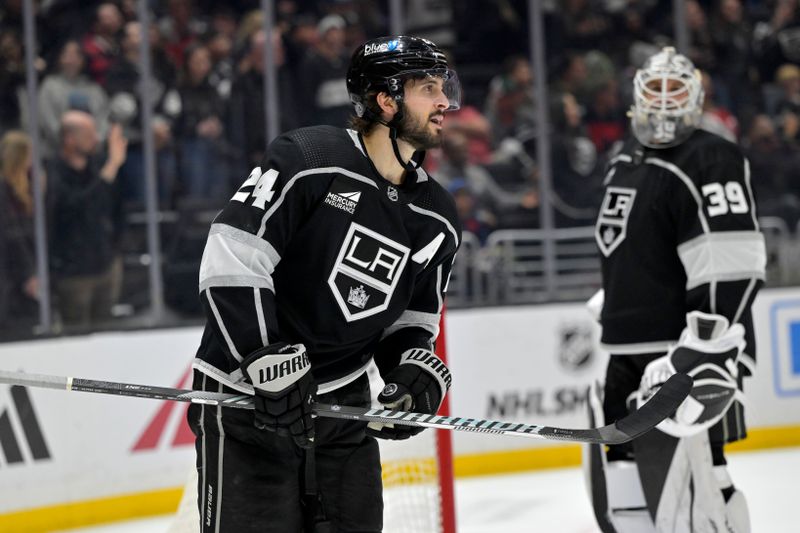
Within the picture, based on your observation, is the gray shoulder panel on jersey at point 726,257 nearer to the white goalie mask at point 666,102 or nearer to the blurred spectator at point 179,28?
the white goalie mask at point 666,102

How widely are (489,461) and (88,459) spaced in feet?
5.73

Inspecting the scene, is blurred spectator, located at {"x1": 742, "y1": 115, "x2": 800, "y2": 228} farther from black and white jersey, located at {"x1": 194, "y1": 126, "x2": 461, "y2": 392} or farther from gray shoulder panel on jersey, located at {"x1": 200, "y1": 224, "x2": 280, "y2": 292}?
gray shoulder panel on jersey, located at {"x1": 200, "y1": 224, "x2": 280, "y2": 292}

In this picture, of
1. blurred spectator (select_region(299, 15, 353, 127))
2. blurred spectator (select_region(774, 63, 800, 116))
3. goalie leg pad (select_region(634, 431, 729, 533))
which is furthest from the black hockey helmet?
blurred spectator (select_region(774, 63, 800, 116))

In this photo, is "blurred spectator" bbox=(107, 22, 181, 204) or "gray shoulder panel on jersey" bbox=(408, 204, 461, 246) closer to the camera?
"gray shoulder panel on jersey" bbox=(408, 204, 461, 246)

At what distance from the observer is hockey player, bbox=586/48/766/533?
8.44 ft

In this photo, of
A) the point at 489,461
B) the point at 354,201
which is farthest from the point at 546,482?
the point at 354,201

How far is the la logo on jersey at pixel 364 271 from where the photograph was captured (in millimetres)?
1974

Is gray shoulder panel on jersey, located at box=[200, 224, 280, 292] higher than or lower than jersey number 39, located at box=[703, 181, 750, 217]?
lower

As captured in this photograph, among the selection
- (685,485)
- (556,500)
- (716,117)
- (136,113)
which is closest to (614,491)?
(685,485)

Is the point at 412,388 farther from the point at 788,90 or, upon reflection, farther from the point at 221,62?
the point at 788,90

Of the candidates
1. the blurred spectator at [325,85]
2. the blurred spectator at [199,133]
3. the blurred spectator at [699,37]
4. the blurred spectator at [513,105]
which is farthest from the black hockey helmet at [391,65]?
the blurred spectator at [699,37]

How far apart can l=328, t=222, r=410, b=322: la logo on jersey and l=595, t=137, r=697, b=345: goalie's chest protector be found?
2.94ft

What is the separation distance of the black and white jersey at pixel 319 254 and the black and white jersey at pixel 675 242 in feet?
2.45

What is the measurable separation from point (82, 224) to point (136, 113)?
0.63 m
